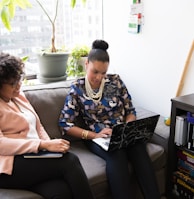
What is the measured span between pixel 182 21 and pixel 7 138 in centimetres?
141

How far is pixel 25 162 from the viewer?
120 cm

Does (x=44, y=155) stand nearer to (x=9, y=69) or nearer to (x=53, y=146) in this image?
(x=53, y=146)

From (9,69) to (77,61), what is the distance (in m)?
1.19

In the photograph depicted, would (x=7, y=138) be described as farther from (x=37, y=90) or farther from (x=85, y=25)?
(x=85, y=25)

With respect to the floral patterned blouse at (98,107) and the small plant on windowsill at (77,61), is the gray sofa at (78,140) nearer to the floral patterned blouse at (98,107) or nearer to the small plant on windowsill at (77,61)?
the floral patterned blouse at (98,107)

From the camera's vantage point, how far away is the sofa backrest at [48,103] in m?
1.71

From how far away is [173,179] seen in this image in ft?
5.67

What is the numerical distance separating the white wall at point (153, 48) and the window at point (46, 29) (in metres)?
0.20

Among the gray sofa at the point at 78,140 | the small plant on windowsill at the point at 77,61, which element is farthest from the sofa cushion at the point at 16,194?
the small plant on windowsill at the point at 77,61

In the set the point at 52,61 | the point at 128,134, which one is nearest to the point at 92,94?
the point at 128,134

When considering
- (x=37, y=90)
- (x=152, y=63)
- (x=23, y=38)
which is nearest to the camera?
(x=37, y=90)

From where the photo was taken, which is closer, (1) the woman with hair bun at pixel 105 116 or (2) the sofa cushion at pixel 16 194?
(2) the sofa cushion at pixel 16 194

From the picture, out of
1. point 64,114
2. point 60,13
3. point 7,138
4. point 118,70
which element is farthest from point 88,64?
point 60,13

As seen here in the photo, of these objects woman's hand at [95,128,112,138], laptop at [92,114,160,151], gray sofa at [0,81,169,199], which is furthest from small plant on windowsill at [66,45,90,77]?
laptop at [92,114,160,151]
